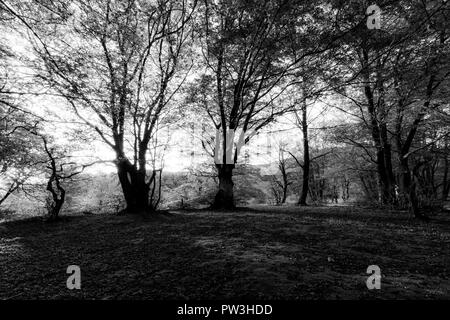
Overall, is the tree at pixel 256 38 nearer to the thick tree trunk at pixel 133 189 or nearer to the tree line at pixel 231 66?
the tree line at pixel 231 66

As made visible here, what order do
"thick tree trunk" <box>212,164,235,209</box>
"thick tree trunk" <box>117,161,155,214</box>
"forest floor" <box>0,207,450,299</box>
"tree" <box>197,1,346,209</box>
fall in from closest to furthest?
"forest floor" <box>0,207,450,299</box>, "tree" <box>197,1,346,209</box>, "thick tree trunk" <box>117,161,155,214</box>, "thick tree trunk" <box>212,164,235,209</box>

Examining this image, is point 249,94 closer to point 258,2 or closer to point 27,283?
point 258,2

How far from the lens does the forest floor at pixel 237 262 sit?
409 cm

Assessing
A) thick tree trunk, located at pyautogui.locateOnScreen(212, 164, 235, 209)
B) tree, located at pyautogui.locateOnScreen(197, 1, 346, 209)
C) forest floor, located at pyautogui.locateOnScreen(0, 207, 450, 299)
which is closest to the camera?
forest floor, located at pyautogui.locateOnScreen(0, 207, 450, 299)

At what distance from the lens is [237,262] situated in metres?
5.22

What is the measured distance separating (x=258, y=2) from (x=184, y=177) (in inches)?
1131

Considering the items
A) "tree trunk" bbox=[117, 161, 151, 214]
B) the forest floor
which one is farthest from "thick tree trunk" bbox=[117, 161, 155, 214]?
the forest floor

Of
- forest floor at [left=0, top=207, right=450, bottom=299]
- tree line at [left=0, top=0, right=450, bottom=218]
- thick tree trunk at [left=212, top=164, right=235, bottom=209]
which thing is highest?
tree line at [left=0, top=0, right=450, bottom=218]

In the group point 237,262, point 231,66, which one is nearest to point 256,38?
A: point 231,66

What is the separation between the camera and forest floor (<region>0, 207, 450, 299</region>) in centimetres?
409

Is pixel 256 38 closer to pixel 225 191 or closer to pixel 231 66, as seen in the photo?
pixel 231 66

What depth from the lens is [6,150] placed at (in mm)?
14211

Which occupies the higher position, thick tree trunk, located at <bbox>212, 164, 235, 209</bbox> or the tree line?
the tree line

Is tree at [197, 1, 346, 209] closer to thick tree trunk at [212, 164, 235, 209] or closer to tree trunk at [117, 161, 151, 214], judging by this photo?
thick tree trunk at [212, 164, 235, 209]
